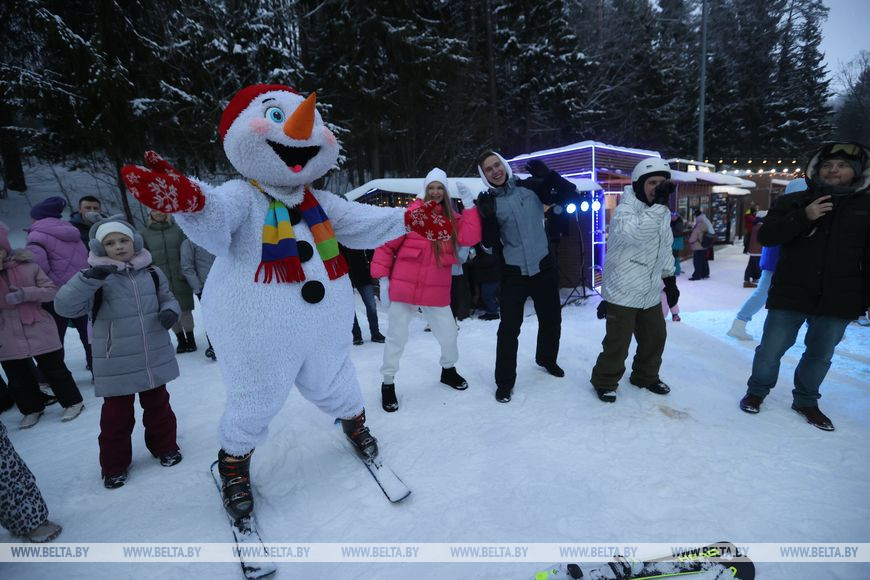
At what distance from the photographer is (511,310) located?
3.24 m

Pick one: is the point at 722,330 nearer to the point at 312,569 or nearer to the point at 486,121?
the point at 312,569

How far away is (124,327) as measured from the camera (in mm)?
2363

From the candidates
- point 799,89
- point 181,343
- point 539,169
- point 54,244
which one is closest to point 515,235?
point 539,169

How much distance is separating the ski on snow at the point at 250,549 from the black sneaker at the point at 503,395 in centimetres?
189

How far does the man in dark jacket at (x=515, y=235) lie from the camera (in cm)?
314

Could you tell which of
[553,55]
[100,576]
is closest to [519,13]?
[553,55]

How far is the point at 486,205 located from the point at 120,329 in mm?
2554

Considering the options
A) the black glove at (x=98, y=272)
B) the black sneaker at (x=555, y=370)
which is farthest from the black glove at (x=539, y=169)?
the black glove at (x=98, y=272)

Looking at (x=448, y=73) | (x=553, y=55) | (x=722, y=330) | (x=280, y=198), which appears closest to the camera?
(x=280, y=198)

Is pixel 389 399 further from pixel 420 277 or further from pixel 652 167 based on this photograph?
pixel 652 167

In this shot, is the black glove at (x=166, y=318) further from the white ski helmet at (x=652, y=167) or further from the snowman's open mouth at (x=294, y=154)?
the white ski helmet at (x=652, y=167)

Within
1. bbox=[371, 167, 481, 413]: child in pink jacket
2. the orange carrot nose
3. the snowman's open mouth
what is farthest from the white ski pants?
the orange carrot nose

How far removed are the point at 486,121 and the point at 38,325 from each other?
48.6ft

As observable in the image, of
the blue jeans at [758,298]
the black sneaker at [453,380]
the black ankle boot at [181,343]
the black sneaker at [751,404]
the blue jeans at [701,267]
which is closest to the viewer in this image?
the black sneaker at [751,404]
